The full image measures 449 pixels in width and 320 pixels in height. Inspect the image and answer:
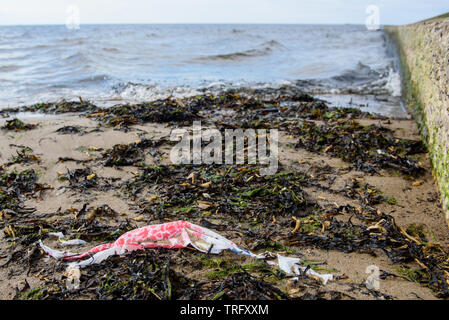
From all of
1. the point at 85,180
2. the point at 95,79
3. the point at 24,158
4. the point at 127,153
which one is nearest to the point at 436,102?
the point at 127,153

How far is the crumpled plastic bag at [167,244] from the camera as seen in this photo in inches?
99.3

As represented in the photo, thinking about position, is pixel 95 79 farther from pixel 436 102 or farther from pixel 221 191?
pixel 436 102

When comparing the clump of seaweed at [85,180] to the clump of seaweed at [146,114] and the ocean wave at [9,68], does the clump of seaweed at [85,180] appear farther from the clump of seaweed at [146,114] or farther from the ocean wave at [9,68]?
the ocean wave at [9,68]

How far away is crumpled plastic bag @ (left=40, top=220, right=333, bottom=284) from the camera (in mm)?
2521

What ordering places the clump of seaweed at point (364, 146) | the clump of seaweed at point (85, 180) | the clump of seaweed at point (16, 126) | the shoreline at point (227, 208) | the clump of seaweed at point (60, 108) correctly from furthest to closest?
the clump of seaweed at point (60, 108) < the clump of seaweed at point (16, 126) < the clump of seaweed at point (364, 146) < the clump of seaweed at point (85, 180) < the shoreline at point (227, 208)

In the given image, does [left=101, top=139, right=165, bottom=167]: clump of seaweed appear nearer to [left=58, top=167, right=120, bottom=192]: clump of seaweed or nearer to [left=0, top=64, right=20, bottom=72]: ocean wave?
[left=58, top=167, right=120, bottom=192]: clump of seaweed

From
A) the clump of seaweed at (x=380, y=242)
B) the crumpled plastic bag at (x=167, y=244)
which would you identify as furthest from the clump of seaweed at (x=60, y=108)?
the clump of seaweed at (x=380, y=242)

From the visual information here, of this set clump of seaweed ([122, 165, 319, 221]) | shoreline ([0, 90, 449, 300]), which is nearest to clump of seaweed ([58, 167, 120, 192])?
shoreline ([0, 90, 449, 300])

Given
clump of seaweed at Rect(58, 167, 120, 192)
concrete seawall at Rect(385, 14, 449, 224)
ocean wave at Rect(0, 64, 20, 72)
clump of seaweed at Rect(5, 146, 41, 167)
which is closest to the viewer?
concrete seawall at Rect(385, 14, 449, 224)

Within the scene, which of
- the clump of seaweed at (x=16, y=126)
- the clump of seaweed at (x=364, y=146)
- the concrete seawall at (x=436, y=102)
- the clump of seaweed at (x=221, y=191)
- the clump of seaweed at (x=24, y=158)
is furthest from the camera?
the clump of seaweed at (x=16, y=126)

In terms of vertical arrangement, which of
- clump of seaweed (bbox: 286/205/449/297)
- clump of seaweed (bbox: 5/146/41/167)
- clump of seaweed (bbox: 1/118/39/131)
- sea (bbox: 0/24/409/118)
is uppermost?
sea (bbox: 0/24/409/118)

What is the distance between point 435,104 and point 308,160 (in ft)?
6.69

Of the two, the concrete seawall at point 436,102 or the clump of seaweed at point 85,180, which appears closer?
the concrete seawall at point 436,102
